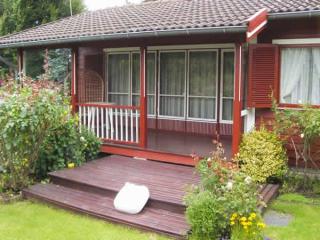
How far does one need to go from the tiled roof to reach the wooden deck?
2657mm

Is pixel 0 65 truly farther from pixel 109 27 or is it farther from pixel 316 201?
pixel 316 201

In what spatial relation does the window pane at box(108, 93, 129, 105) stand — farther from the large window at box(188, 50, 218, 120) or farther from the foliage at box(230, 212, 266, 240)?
the foliage at box(230, 212, 266, 240)

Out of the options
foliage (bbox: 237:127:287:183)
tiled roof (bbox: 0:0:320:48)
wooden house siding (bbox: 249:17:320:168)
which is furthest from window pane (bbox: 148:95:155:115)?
foliage (bbox: 237:127:287:183)

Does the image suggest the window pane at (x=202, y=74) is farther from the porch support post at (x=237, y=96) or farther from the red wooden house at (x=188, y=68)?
the porch support post at (x=237, y=96)

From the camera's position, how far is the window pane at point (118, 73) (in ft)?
39.9

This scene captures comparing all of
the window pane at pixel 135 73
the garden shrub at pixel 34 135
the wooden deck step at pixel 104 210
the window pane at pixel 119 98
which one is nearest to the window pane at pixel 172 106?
the window pane at pixel 135 73

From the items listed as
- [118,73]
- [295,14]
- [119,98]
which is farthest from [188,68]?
[295,14]

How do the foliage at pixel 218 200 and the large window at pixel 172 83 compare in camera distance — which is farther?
the large window at pixel 172 83

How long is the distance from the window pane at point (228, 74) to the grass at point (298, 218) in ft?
12.6

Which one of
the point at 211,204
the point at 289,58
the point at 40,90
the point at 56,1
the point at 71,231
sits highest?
the point at 56,1

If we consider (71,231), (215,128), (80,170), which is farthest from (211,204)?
(215,128)

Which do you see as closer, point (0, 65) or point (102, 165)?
point (102, 165)

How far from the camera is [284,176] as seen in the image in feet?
25.7

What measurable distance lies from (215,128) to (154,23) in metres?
3.35
